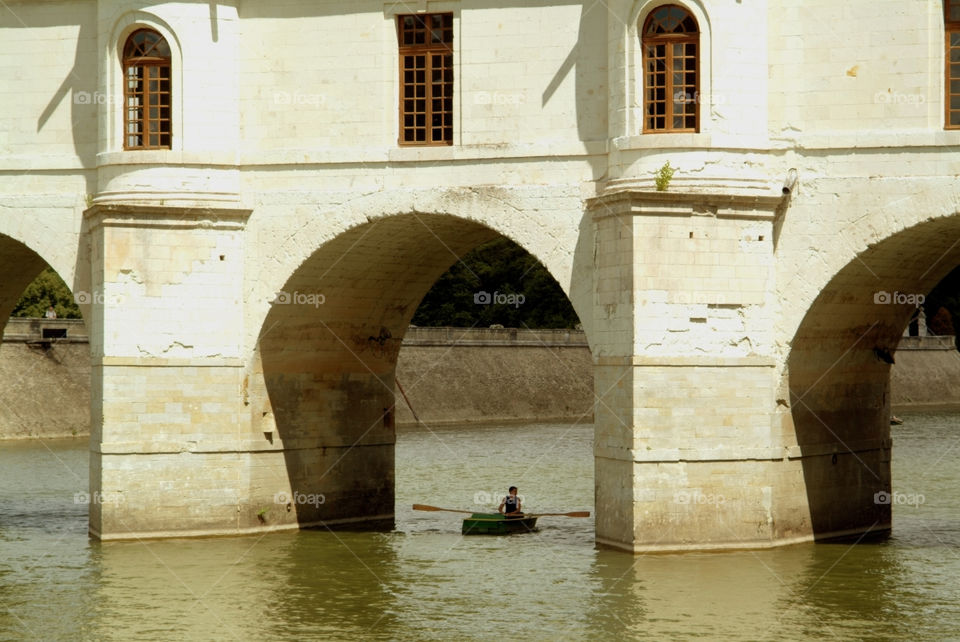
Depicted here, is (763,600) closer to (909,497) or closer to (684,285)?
(684,285)

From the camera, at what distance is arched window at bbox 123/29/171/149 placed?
2625 cm

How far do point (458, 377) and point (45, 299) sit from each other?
1488 cm

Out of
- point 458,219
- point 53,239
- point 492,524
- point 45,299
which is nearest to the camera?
point 458,219

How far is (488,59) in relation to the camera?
984 inches

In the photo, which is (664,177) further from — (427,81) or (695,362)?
(427,81)

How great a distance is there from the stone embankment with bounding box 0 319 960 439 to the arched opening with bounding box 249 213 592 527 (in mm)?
22513

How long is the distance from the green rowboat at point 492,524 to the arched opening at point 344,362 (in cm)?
243

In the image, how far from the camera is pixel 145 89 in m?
26.3

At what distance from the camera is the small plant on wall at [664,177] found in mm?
23281

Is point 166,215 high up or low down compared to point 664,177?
down

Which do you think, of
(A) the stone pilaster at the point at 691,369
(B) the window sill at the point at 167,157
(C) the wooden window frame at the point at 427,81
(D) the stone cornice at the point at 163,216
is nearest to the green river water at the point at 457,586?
(A) the stone pilaster at the point at 691,369

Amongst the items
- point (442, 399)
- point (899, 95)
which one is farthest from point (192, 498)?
point (442, 399)

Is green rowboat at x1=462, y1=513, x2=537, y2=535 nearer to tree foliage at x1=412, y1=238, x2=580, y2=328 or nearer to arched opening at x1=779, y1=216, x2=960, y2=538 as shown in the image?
arched opening at x1=779, y1=216, x2=960, y2=538

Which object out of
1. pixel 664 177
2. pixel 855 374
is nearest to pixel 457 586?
pixel 664 177
